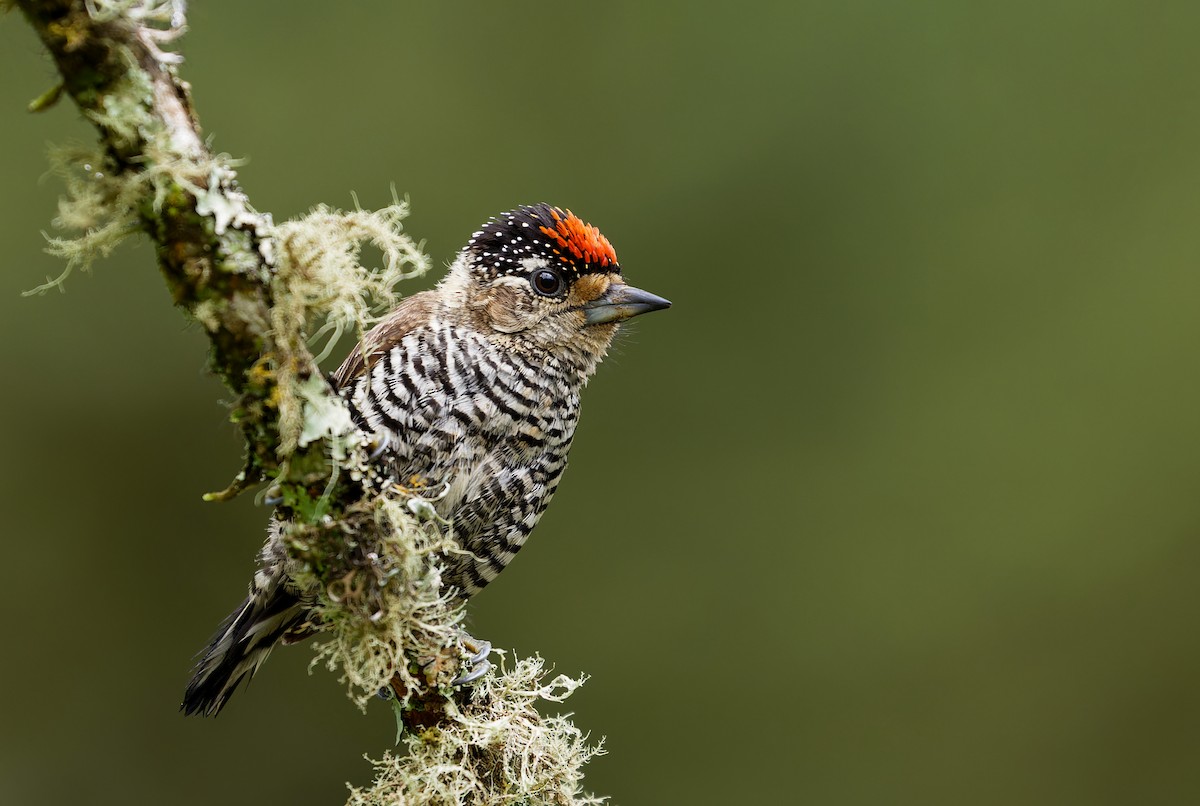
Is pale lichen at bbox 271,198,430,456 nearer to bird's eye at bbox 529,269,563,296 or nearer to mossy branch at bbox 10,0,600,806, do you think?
mossy branch at bbox 10,0,600,806

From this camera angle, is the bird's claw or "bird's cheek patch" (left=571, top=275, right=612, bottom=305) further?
"bird's cheek patch" (left=571, top=275, right=612, bottom=305)

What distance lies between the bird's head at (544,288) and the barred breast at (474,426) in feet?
0.25

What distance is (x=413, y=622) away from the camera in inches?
78.3

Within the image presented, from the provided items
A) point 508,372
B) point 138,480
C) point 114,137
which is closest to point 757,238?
point 508,372

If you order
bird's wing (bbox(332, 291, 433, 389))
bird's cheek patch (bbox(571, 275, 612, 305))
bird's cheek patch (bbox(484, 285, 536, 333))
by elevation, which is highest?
bird's cheek patch (bbox(571, 275, 612, 305))

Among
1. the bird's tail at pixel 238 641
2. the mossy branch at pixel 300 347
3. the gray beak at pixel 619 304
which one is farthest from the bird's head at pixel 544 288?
the mossy branch at pixel 300 347

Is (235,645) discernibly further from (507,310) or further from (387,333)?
(507,310)

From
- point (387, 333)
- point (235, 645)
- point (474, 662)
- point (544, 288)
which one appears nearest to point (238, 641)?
point (235, 645)

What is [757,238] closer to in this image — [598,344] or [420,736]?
[598,344]

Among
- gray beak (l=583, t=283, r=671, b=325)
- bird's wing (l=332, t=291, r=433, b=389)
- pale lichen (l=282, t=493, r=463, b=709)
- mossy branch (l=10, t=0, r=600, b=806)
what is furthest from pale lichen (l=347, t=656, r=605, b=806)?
gray beak (l=583, t=283, r=671, b=325)

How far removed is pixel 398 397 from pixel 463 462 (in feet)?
0.74

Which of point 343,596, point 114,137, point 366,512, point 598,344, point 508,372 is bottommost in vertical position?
point 343,596

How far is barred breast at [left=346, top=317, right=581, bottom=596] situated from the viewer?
2.62m

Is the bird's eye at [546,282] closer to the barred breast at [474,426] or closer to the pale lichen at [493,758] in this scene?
the barred breast at [474,426]
